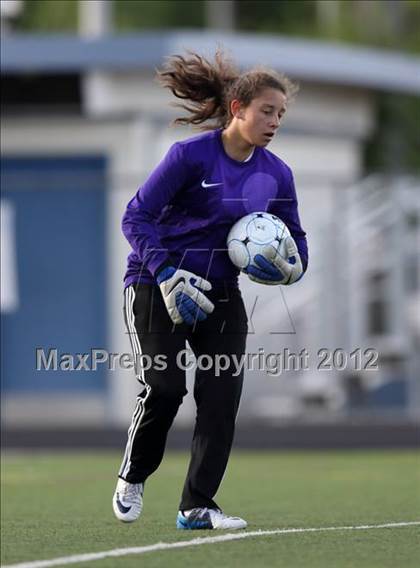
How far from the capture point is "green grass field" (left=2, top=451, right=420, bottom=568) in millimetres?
6453

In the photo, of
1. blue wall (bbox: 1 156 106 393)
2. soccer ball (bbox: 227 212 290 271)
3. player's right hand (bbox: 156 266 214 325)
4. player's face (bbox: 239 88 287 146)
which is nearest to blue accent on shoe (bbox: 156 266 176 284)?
player's right hand (bbox: 156 266 214 325)

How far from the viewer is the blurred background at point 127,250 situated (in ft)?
54.4

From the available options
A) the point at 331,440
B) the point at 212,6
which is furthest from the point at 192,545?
the point at 212,6

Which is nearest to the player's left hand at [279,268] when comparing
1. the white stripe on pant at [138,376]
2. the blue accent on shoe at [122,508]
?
the white stripe on pant at [138,376]

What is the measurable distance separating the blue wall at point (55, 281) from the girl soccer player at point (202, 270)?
389 inches

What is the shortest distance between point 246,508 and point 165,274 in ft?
7.89

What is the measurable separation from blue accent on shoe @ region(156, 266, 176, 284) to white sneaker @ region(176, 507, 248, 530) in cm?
106

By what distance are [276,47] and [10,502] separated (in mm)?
10031

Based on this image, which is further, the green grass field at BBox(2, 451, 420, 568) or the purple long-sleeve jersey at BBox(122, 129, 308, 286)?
the purple long-sleeve jersey at BBox(122, 129, 308, 286)

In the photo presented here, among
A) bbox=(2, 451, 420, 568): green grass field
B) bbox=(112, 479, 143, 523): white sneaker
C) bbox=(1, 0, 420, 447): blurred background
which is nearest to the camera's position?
bbox=(2, 451, 420, 568): green grass field

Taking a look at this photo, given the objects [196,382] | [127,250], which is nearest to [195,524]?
[196,382]

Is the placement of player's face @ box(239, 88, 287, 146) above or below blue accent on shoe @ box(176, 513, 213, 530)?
above

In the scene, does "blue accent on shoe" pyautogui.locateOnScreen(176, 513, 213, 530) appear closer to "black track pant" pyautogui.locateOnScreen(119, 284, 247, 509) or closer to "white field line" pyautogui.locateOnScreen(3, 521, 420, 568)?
"black track pant" pyautogui.locateOnScreen(119, 284, 247, 509)

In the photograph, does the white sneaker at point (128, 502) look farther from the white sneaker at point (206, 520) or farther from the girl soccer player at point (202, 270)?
the white sneaker at point (206, 520)
